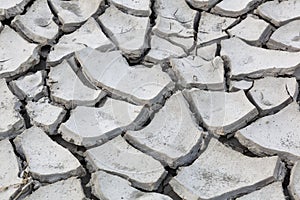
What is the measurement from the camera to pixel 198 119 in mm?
1734

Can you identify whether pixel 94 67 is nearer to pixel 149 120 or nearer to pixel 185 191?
pixel 149 120

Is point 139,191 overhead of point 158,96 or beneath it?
beneath

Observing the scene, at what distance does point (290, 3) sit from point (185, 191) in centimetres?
90

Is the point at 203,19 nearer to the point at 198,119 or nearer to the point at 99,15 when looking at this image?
the point at 99,15

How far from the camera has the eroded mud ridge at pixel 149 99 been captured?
1.58 metres

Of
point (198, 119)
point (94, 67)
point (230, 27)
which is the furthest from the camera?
point (230, 27)

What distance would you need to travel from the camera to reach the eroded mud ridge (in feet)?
5.19

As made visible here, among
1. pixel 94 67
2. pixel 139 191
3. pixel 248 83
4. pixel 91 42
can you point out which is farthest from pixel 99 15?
pixel 139 191

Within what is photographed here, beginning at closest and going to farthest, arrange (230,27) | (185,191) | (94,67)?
(185,191) → (94,67) → (230,27)

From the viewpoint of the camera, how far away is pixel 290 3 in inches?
83.9

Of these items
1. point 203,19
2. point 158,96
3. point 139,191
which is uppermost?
point 203,19

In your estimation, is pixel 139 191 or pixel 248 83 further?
pixel 248 83

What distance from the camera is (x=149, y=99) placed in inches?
70.3

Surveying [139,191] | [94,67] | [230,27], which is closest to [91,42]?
[94,67]
